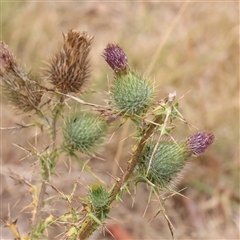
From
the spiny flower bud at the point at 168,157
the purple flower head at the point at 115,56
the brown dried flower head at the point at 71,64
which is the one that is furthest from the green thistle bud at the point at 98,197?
the brown dried flower head at the point at 71,64

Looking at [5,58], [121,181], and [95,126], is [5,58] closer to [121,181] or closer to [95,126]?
[95,126]

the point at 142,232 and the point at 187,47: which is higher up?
the point at 187,47

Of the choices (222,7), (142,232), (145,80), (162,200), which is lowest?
(142,232)

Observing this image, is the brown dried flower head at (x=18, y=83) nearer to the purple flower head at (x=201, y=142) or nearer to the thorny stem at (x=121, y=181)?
the thorny stem at (x=121, y=181)

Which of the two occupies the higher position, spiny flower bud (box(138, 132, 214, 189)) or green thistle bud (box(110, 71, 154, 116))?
green thistle bud (box(110, 71, 154, 116))

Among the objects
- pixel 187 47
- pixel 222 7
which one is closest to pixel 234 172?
pixel 187 47

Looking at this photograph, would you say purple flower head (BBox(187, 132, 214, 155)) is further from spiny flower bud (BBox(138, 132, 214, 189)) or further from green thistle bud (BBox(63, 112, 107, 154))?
green thistle bud (BBox(63, 112, 107, 154))

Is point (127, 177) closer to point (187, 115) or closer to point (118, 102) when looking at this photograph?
point (118, 102)

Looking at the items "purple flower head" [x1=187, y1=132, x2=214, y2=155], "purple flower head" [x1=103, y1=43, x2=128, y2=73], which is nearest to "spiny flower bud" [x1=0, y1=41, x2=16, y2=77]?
"purple flower head" [x1=103, y1=43, x2=128, y2=73]

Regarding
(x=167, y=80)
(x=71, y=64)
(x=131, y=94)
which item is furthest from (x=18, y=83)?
(x=167, y=80)
